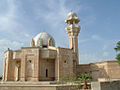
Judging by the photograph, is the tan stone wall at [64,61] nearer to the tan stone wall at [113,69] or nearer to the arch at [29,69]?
the arch at [29,69]

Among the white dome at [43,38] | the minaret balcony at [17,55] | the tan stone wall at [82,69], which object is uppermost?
the white dome at [43,38]

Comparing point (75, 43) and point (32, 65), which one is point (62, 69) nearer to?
point (32, 65)

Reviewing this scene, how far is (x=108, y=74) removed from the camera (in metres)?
26.8

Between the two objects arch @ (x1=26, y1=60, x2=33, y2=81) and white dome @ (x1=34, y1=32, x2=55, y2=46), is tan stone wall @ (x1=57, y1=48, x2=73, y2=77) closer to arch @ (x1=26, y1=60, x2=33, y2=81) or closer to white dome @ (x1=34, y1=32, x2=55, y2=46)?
arch @ (x1=26, y1=60, x2=33, y2=81)

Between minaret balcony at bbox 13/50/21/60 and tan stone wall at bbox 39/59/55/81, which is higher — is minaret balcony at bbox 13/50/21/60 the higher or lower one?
the higher one

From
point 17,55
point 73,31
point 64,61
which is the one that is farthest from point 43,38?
point 64,61

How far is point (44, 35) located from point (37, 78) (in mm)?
12772

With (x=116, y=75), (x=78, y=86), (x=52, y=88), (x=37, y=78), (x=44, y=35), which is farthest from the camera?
(x=44, y=35)

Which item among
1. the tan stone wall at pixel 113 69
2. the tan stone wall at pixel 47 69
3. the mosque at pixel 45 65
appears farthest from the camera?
the tan stone wall at pixel 113 69

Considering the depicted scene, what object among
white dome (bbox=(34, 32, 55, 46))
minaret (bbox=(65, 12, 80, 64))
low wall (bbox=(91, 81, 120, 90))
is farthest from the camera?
minaret (bbox=(65, 12, 80, 64))

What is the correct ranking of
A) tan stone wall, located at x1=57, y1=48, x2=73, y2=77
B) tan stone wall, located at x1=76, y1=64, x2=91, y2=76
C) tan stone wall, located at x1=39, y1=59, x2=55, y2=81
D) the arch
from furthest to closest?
1. tan stone wall, located at x1=76, y1=64, x2=91, y2=76
2. tan stone wall, located at x1=39, y1=59, x2=55, y2=81
3. tan stone wall, located at x1=57, y1=48, x2=73, y2=77
4. the arch

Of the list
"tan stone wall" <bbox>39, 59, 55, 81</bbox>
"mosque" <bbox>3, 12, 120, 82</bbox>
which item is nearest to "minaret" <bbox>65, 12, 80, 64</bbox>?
"mosque" <bbox>3, 12, 120, 82</bbox>

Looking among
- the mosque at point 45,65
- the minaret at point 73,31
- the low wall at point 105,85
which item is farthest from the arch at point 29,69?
the low wall at point 105,85

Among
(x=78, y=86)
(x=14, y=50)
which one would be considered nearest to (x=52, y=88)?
(x=78, y=86)
